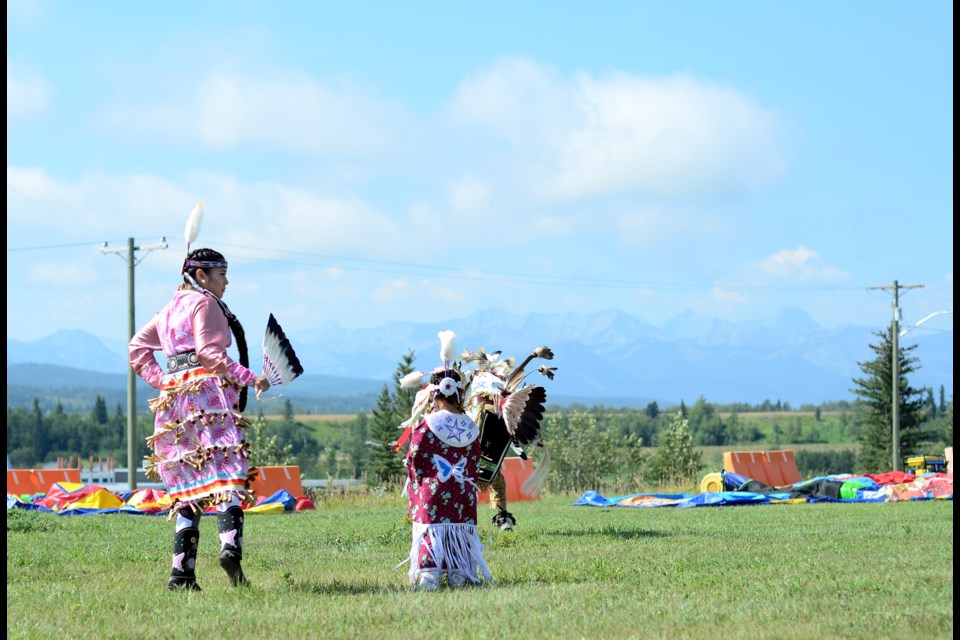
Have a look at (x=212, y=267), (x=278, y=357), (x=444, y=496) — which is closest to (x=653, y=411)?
(x=444, y=496)

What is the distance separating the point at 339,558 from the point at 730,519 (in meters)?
6.10

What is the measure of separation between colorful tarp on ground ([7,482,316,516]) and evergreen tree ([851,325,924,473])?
5014 centimetres

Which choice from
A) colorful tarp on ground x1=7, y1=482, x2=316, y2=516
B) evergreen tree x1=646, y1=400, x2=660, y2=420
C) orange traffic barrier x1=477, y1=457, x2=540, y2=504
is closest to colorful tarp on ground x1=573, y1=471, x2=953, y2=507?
orange traffic barrier x1=477, y1=457, x2=540, y2=504

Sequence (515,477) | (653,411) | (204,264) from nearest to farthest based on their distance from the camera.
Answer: (204,264) → (515,477) → (653,411)

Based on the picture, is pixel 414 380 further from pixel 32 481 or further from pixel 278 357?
pixel 32 481

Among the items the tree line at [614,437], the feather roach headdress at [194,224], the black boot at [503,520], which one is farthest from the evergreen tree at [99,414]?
the feather roach headdress at [194,224]

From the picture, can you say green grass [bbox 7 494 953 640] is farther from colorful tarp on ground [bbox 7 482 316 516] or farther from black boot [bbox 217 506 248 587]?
colorful tarp on ground [bbox 7 482 316 516]

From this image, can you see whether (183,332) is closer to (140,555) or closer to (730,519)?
(140,555)

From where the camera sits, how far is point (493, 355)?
544 inches

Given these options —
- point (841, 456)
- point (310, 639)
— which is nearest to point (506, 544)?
→ point (310, 639)

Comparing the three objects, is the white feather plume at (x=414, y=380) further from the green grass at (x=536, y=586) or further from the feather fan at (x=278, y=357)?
the green grass at (x=536, y=586)

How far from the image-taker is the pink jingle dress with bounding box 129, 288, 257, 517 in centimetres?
816

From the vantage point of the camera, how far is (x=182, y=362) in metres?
8.32

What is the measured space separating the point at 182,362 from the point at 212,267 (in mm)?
685
